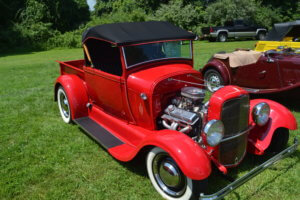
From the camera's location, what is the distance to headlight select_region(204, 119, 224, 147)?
259 centimetres

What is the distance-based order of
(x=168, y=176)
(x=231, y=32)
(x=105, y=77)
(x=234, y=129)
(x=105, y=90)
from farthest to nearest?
(x=231, y=32) → (x=105, y=90) → (x=105, y=77) → (x=234, y=129) → (x=168, y=176)

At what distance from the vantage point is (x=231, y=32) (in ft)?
66.1

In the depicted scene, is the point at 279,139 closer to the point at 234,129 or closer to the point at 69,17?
the point at 234,129

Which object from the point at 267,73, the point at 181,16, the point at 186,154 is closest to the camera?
the point at 186,154

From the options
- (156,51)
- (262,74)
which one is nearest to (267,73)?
(262,74)

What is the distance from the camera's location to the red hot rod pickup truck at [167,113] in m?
2.65

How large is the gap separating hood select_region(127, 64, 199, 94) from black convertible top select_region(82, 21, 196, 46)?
0.41m

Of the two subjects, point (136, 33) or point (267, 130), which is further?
point (136, 33)

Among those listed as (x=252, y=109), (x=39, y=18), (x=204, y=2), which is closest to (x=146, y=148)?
(x=252, y=109)

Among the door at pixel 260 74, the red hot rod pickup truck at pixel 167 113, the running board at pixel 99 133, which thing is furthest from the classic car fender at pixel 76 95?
the door at pixel 260 74

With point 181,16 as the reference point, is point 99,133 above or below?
below

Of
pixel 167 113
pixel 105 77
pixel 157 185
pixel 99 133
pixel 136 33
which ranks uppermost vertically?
pixel 136 33

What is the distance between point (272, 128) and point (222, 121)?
0.95 meters

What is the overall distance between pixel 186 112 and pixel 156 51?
3.45 feet
